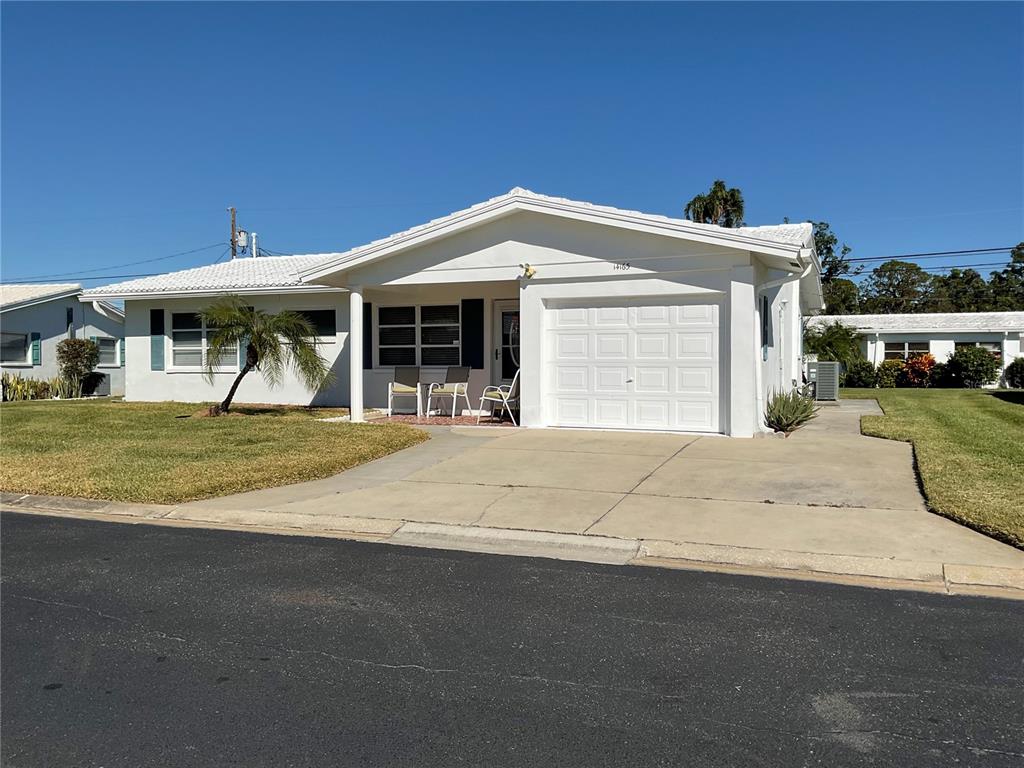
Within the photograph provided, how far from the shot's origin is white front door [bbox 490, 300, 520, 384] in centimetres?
1662

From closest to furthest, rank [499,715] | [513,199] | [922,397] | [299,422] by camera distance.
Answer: [499,715] → [513,199] → [299,422] → [922,397]

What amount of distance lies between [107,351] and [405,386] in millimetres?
18564

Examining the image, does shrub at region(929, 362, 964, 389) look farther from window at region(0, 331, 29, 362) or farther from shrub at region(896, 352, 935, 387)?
window at region(0, 331, 29, 362)

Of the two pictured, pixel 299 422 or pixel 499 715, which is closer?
pixel 499 715

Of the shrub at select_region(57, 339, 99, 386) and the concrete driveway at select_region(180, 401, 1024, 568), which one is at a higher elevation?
the shrub at select_region(57, 339, 99, 386)

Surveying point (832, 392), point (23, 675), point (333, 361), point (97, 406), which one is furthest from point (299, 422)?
point (832, 392)

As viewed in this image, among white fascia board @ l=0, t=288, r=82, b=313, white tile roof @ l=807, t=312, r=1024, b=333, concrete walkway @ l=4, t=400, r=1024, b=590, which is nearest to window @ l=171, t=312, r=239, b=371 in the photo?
white fascia board @ l=0, t=288, r=82, b=313

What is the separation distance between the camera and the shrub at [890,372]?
33656 millimetres

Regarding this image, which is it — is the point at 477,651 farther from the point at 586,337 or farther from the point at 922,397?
the point at 922,397

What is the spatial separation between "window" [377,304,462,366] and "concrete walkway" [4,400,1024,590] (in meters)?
5.92

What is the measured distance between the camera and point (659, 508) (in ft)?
24.6

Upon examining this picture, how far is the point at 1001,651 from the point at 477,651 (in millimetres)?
2806

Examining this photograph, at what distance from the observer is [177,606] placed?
5027 millimetres

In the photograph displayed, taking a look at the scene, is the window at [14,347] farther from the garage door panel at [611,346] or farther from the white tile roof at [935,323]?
the white tile roof at [935,323]
